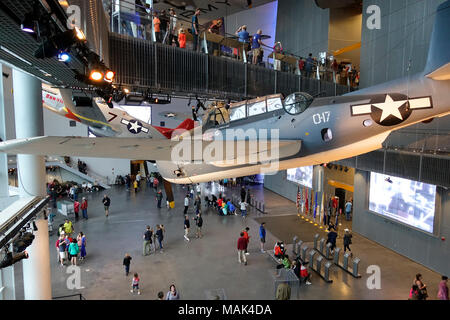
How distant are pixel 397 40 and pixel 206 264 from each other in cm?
1078

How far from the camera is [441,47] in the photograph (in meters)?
4.05

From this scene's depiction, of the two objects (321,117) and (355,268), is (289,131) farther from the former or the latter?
(355,268)

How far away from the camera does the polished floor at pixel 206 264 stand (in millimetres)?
7625

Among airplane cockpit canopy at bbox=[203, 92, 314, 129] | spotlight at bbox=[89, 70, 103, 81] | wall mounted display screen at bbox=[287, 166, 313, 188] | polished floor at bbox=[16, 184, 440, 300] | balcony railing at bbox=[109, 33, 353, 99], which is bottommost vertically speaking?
polished floor at bbox=[16, 184, 440, 300]

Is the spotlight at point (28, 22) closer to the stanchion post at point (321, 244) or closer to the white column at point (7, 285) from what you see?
the white column at point (7, 285)

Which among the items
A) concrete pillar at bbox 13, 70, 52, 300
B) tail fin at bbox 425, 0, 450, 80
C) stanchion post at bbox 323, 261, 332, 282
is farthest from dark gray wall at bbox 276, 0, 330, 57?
concrete pillar at bbox 13, 70, 52, 300

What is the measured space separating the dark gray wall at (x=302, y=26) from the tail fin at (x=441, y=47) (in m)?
13.3

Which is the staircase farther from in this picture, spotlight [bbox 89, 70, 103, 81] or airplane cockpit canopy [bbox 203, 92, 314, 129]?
spotlight [bbox 89, 70, 103, 81]

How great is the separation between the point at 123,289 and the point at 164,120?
18481mm

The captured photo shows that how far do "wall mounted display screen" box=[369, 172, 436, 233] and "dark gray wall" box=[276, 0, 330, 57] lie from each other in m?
9.13

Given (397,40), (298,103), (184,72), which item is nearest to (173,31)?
(184,72)

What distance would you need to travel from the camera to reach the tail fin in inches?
A: 157

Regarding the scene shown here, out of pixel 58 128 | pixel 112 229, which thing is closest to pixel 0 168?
pixel 112 229

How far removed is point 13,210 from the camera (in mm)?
5398
